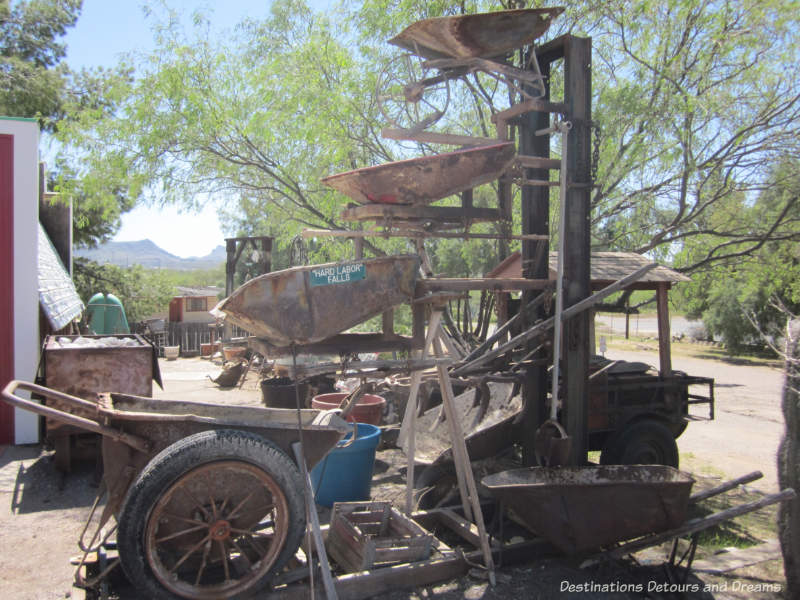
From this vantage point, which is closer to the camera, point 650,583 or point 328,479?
point 650,583

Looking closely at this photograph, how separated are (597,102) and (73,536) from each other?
8873 mm

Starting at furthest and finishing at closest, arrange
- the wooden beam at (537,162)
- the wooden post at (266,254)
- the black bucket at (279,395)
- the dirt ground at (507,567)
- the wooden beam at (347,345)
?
the wooden post at (266,254)
the black bucket at (279,395)
the wooden beam at (537,162)
the dirt ground at (507,567)
the wooden beam at (347,345)

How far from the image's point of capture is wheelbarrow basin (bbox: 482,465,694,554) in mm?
4129

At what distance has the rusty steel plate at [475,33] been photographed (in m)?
4.80

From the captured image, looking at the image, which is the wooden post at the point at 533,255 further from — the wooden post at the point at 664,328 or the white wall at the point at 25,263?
the white wall at the point at 25,263

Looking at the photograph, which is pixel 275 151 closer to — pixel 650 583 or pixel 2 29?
pixel 650 583

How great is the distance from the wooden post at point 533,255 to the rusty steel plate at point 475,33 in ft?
2.62

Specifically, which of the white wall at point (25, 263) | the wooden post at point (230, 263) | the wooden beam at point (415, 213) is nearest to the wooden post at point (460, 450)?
the wooden beam at point (415, 213)

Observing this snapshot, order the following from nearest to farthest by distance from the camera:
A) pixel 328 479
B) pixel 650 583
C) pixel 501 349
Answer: pixel 650 583 < pixel 501 349 < pixel 328 479

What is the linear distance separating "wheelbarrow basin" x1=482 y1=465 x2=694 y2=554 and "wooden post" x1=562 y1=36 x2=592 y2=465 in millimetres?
1150

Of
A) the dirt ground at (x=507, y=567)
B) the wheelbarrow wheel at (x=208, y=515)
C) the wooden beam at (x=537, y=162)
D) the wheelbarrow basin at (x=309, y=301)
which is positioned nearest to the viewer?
the wheelbarrow wheel at (x=208, y=515)

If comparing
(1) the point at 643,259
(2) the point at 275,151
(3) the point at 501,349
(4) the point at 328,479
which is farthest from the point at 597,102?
(4) the point at 328,479

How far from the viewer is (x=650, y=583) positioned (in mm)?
4383

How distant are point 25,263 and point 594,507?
317 inches
